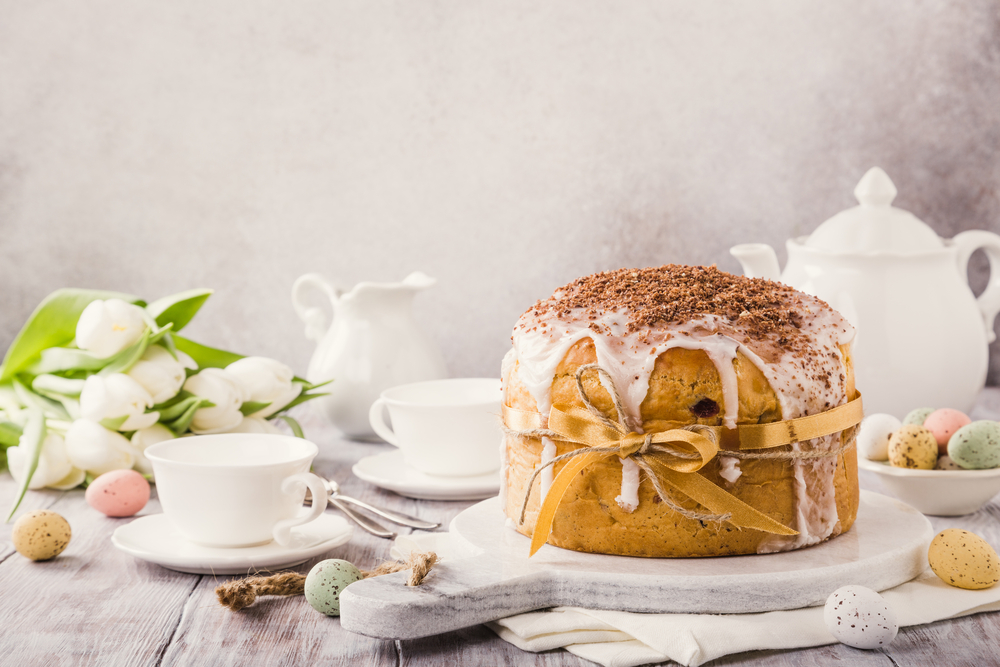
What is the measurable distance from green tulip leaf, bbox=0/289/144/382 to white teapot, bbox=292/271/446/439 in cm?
38

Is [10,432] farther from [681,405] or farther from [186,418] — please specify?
[681,405]

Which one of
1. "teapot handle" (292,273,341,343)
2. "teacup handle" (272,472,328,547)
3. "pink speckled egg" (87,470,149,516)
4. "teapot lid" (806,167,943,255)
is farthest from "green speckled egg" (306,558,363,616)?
"teapot lid" (806,167,943,255)

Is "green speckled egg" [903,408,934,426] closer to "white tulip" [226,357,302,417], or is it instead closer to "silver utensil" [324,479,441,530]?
"silver utensil" [324,479,441,530]

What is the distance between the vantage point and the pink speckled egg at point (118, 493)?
127 centimetres

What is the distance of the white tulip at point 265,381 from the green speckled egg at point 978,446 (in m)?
1.01

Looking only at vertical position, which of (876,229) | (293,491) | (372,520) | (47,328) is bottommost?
(372,520)

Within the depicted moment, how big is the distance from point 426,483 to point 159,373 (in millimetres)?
441

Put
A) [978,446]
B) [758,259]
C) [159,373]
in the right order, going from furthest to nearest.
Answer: [758,259] → [159,373] → [978,446]

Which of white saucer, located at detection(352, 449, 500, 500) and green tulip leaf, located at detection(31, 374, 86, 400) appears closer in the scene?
white saucer, located at detection(352, 449, 500, 500)

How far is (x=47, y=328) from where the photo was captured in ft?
4.94

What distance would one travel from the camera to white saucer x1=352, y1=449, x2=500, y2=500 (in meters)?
1.33

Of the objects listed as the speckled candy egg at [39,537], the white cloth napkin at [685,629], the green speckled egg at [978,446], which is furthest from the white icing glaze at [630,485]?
the speckled candy egg at [39,537]

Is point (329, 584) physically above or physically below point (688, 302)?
below

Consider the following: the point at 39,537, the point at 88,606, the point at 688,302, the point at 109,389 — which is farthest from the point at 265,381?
the point at 688,302
